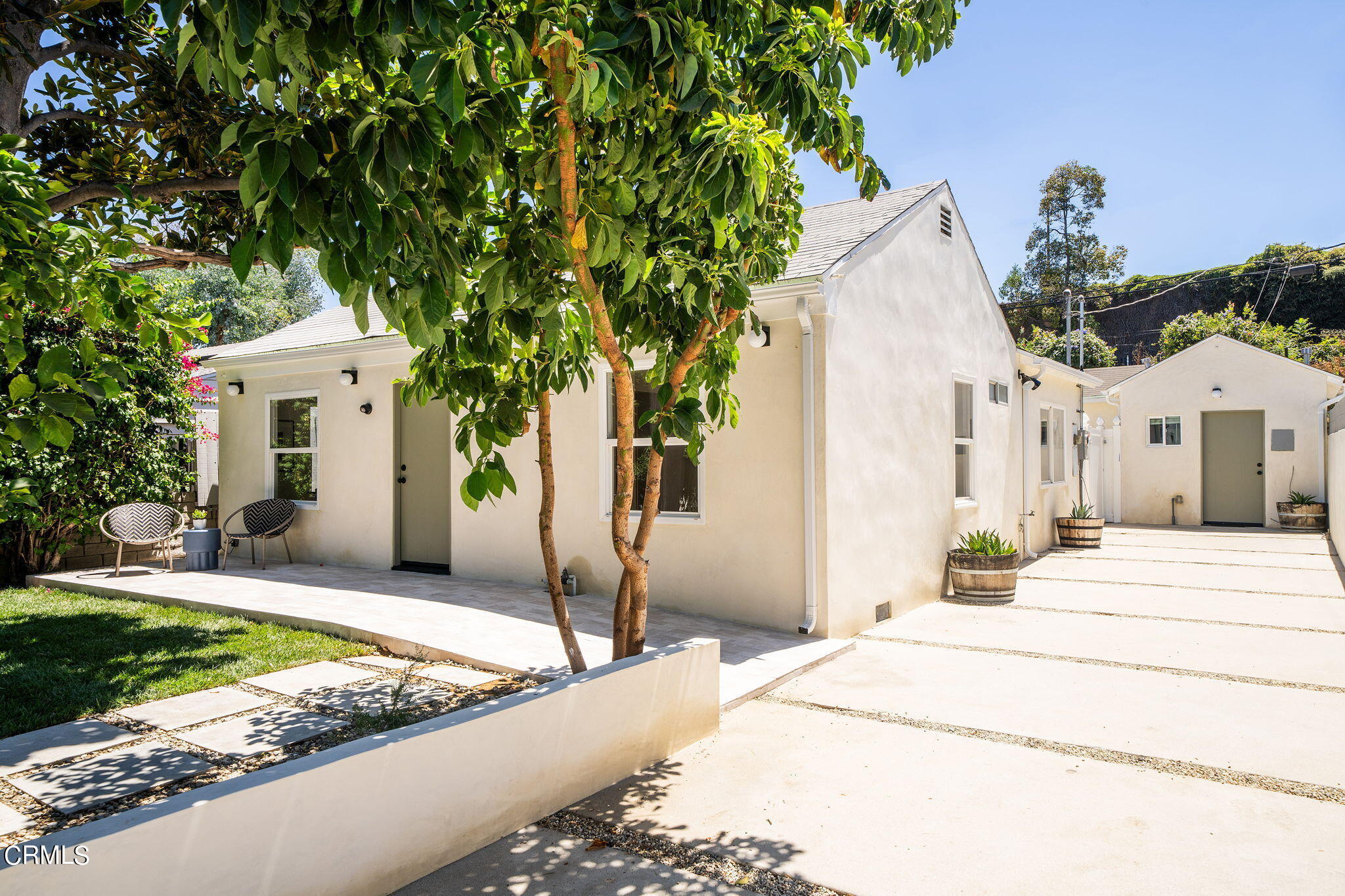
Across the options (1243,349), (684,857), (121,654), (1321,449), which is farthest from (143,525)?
(1321,449)

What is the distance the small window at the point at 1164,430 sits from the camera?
1658 centimetres

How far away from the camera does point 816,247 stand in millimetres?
6855

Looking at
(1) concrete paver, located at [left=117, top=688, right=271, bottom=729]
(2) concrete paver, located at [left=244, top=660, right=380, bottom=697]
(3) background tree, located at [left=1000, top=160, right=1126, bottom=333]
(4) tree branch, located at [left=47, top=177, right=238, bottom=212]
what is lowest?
(1) concrete paver, located at [left=117, top=688, right=271, bottom=729]

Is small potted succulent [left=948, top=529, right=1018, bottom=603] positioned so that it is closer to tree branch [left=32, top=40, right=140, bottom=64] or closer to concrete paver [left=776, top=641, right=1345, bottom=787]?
concrete paver [left=776, top=641, right=1345, bottom=787]

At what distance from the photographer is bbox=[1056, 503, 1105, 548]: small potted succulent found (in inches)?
475

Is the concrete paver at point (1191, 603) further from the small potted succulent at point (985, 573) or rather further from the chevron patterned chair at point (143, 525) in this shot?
the chevron patterned chair at point (143, 525)

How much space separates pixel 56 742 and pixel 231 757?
99 centimetres

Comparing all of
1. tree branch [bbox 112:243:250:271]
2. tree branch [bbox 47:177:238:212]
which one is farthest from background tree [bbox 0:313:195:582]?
tree branch [bbox 47:177:238:212]

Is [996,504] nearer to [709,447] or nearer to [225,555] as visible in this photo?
[709,447]

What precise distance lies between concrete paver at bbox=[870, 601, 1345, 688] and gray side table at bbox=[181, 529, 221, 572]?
7.67 metres

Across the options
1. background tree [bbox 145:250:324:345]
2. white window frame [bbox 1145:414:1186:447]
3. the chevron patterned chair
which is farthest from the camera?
background tree [bbox 145:250:324:345]

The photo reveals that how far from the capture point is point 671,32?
2465mm

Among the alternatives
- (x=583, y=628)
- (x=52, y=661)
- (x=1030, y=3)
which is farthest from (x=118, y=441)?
(x=1030, y=3)

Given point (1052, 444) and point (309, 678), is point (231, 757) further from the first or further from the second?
point (1052, 444)
